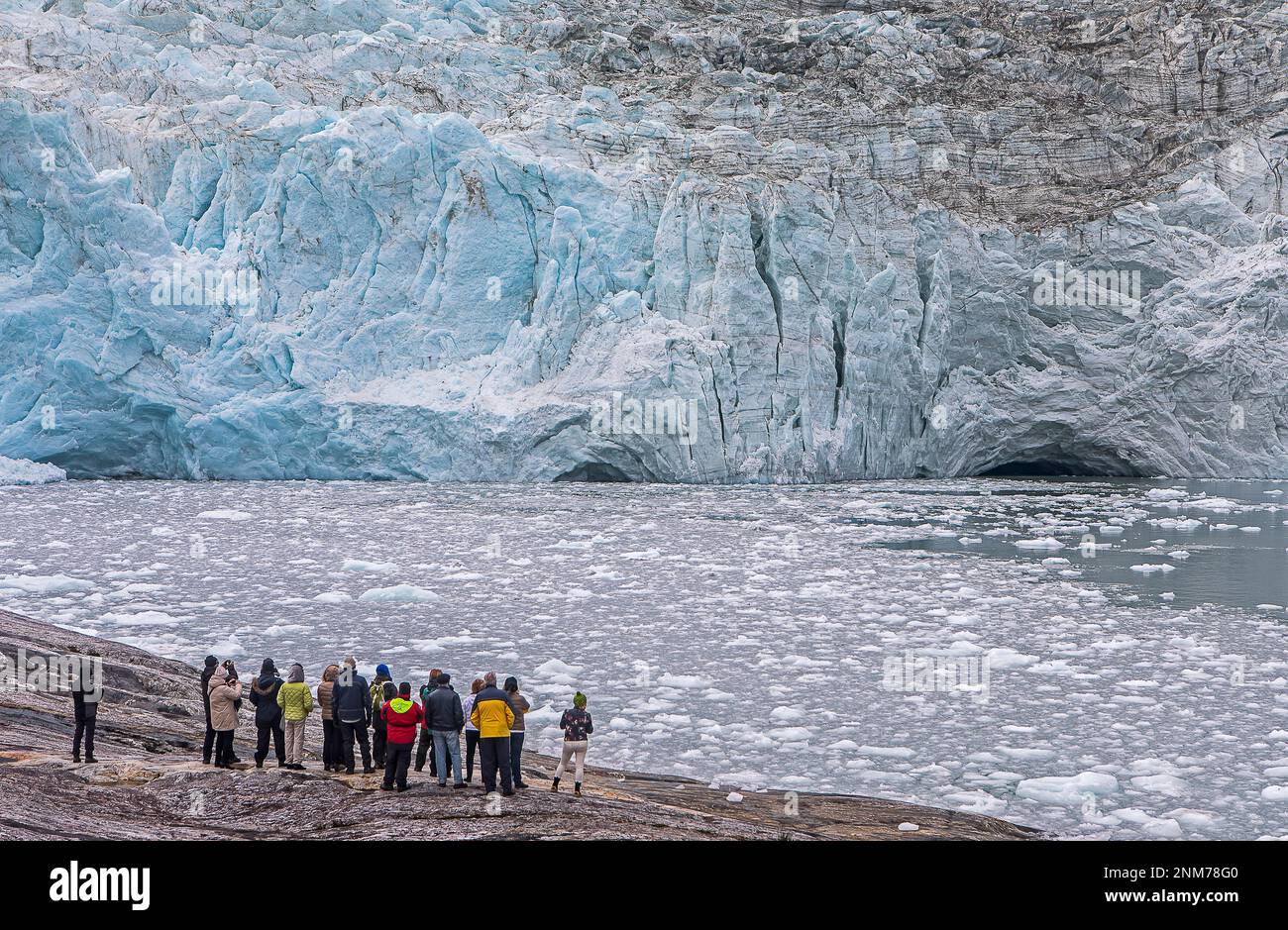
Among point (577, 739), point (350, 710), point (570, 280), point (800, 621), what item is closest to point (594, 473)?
point (570, 280)

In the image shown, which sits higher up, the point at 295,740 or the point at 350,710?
the point at 350,710

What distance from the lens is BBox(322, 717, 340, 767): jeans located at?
22.3 ft

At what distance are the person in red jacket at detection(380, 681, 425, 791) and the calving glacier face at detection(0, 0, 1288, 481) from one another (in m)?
19.3

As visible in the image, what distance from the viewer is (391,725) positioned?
6.23m

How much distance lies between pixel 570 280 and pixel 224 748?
2059 centimetres

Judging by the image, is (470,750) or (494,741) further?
(470,750)

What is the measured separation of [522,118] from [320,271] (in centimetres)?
695

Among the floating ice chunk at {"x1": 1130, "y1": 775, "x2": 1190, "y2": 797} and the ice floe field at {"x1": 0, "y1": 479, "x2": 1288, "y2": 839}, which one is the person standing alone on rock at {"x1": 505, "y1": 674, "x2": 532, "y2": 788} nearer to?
the ice floe field at {"x1": 0, "y1": 479, "x2": 1288, "y2": 839}

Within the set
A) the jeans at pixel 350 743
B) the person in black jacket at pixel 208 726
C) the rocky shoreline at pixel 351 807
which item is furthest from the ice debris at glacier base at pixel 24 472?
the jeans at pixel 350 743

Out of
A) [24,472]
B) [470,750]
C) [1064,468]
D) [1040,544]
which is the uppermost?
[1064,468]

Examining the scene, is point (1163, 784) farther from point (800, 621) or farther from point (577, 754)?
point (800, 621)

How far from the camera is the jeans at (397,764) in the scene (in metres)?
6.23

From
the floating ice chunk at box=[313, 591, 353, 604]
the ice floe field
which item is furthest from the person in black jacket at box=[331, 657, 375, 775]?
the floating ice chunk at box=[313, 591, 353, 604]
